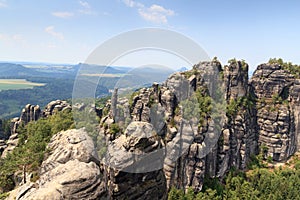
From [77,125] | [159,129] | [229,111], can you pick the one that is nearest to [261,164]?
[229,111]

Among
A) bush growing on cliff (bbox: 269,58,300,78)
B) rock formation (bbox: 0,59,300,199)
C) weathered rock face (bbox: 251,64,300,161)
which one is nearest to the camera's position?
rock formation (bbox: 0,59,300,199)

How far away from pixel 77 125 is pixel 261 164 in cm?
3933

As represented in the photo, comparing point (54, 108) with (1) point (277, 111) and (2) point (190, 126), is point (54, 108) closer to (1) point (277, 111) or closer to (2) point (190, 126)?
(2) point (190, 126)

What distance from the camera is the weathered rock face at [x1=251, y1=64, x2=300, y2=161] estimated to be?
2050 inches

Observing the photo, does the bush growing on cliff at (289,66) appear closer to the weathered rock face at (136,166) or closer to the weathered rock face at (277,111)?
the weathered rock face at (277,111)

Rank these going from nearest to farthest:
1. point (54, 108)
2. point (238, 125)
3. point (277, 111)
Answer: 1. point (238, 125)
2. point (54, 108)
3. point (277, 111)

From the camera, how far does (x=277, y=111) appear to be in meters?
52.4

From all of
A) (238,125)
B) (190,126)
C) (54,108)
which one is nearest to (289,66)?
(238,125)

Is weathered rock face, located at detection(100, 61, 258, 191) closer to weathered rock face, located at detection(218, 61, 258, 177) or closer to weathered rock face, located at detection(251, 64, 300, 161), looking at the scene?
weathered rock face, located at detection(218, 61, 258, 177)

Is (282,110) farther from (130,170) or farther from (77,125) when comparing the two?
(130,170)

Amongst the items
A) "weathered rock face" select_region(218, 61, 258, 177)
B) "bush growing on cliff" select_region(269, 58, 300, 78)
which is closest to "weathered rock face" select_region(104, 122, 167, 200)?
"weathered rock face" select_region(218, 61, 258, 177)

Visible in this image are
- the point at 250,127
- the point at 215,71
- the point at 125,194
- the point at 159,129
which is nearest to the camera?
the point at 125,194

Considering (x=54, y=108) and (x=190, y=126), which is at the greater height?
(x=190, y=126)

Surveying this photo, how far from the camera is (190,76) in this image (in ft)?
148
